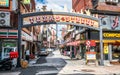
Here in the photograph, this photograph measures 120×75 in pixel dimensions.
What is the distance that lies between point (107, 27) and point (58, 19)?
10282 millimetres

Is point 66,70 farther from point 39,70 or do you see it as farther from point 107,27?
point 107,27

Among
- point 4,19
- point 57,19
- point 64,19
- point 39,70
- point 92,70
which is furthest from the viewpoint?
point 64,19

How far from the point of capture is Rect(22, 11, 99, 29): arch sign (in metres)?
32.6

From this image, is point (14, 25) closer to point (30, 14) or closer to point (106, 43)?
point (30, 14)

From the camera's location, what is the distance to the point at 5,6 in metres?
33.3

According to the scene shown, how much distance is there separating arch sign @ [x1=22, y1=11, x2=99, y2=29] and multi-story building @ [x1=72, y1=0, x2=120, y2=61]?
5228 millimetres

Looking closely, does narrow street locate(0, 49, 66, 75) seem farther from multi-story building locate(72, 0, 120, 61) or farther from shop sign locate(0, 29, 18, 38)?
multi-story building locate(72, 0, 120, 61)

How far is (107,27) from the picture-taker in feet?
133

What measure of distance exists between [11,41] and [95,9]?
1390cm

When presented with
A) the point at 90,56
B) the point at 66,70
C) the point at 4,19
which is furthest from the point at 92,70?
the point at 4,19

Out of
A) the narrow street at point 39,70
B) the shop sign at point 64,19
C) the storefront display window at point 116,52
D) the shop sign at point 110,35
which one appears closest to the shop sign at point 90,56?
the narrow street at point 39,70

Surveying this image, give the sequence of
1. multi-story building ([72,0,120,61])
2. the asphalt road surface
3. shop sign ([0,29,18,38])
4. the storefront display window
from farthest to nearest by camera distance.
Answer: the storefront display window < multi-story building ([72,0,120,61]) < shop sign ([0,29,18,38]) < the asphalt road surface

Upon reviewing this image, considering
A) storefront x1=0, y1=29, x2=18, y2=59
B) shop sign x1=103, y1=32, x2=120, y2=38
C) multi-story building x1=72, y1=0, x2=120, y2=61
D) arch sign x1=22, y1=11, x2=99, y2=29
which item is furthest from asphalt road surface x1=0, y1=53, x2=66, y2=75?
shop sign x1=103, y1=32, x2=120, y2=38

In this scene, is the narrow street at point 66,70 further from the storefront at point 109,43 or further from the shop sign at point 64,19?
the storefront at point 109,43
